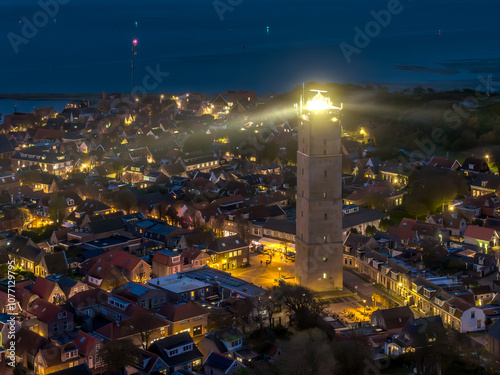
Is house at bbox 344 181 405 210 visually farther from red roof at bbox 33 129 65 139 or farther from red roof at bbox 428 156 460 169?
red roof at bbox 33 129 65 139

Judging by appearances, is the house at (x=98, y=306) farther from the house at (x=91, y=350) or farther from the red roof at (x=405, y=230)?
the red roof at (x=405, y=230)

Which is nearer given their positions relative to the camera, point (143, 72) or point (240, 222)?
point (240, 222)

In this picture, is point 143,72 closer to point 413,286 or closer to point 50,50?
point 50,50

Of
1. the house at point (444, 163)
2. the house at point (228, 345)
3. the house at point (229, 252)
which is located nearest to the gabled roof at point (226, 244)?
the house at point (229, 252)

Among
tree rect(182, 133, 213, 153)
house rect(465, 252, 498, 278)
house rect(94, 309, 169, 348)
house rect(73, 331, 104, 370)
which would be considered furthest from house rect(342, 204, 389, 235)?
tree rect(182, 133, 213, 153)

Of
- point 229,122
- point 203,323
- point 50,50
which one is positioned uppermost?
point 50,50

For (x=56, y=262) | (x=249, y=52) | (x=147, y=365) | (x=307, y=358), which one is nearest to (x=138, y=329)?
(x=147, y=365)

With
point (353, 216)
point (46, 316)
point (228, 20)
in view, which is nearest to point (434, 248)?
point (353, 216)
